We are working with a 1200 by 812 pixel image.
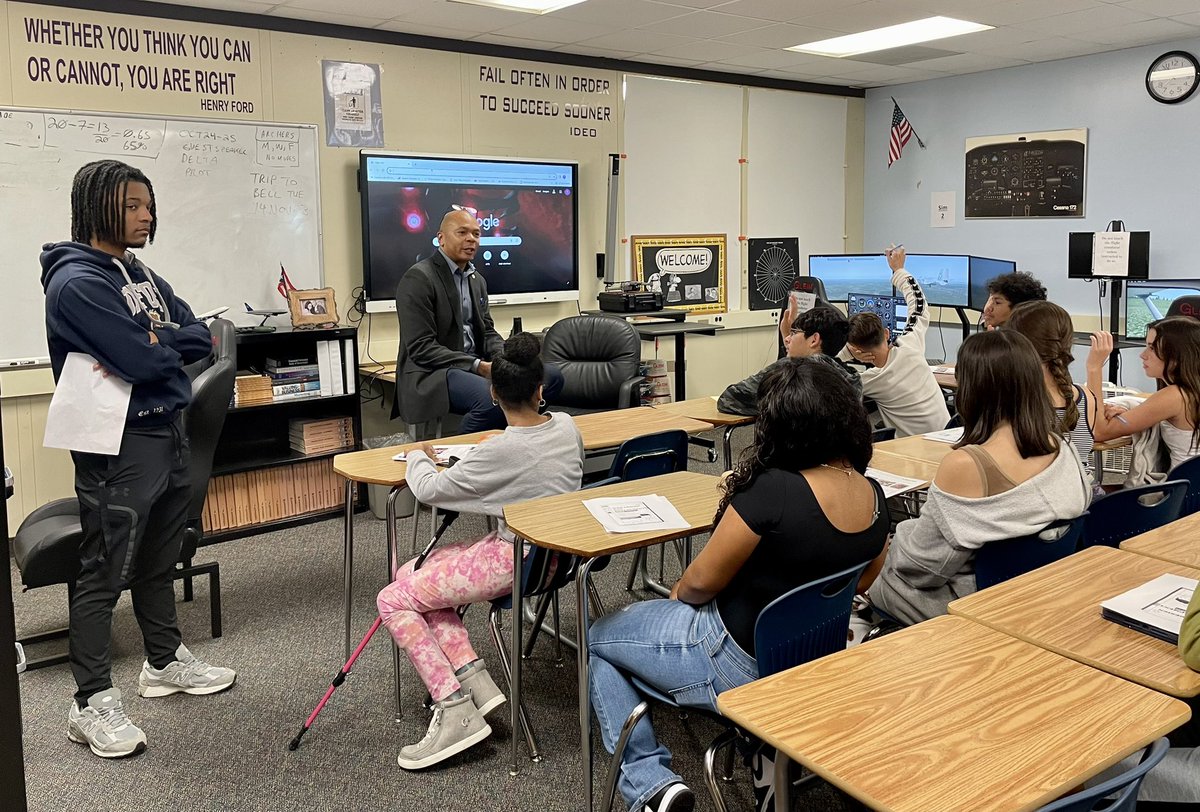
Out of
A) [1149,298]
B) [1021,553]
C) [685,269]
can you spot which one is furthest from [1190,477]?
[685,269]

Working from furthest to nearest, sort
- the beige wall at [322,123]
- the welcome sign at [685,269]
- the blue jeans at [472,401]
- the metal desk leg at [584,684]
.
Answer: the welcome sign at [685,269]
the beige wall at [322,123]
the blue jeans at [472,401]
the metal desk leg at [584,684]

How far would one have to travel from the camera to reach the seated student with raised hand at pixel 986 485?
2285mm

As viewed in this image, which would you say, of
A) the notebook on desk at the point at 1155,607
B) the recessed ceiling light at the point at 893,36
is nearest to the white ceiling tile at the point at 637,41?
the recessed ceiling light at the point at 893,36

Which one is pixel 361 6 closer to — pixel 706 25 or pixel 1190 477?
pixel 706 25

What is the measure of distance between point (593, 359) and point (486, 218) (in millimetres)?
1261

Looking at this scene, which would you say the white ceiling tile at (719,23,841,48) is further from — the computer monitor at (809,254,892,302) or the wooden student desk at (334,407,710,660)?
the wooden student desk at (334,407,710,660)

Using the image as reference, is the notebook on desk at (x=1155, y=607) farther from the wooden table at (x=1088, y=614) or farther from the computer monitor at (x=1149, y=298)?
the computer monitor at (x=1149, y=298)

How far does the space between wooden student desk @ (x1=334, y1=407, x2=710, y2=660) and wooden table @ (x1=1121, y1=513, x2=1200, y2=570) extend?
1639 millimetres

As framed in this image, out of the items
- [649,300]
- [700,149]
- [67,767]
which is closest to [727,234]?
[700,149]

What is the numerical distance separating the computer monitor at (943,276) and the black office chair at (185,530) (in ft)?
16.5

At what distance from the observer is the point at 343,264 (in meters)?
5.62

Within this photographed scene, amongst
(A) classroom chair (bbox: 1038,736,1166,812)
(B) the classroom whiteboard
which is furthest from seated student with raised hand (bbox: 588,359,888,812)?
(B) the classroom whiteboard

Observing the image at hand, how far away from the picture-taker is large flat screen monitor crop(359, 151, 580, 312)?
5602mm

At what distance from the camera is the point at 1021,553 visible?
2328 mm
